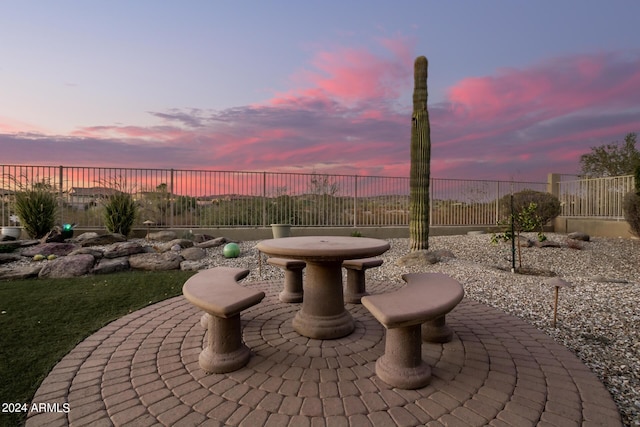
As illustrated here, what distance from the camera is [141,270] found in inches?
260

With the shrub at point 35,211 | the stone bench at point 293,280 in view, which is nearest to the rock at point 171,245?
the shrub at point 35,211

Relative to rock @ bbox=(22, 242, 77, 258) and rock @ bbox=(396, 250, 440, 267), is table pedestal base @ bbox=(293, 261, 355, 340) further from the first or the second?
rock @ bbox=(22, 242, 77, 258)

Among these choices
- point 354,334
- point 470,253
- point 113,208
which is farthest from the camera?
point 113,208

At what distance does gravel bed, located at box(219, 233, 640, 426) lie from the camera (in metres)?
2.69

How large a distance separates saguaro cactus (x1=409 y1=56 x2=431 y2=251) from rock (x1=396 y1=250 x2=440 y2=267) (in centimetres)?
51

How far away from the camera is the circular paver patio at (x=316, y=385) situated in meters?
1.92

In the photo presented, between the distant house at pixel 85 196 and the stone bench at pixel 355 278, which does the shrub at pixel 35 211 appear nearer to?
the distant house at pixel 85 196

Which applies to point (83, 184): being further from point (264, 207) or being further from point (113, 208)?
point (264, 207)

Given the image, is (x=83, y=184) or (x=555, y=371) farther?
(x=83, y=184)

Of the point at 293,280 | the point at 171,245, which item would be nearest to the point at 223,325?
the point at 293,280

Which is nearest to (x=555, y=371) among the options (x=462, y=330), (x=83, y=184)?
(x=462, y=330)

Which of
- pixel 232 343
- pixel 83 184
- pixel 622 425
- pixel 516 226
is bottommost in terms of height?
pixel 622 425

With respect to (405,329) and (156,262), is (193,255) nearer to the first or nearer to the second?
(156,262)

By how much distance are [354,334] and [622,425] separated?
6.06ft
